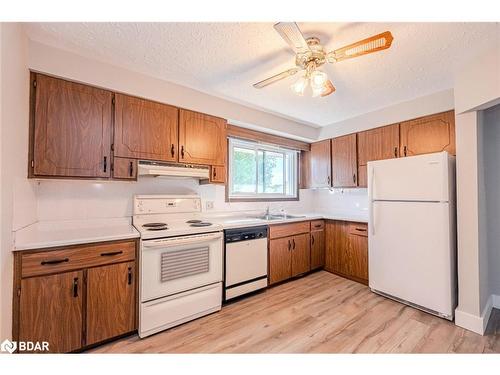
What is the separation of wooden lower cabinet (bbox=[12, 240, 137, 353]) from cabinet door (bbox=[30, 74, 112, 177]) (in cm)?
65

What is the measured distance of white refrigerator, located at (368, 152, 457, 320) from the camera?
2062mm

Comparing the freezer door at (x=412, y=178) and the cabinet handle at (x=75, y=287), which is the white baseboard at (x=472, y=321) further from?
the cabinet handle at (x=75, y=287)

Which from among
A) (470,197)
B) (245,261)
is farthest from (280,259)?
(470,197)

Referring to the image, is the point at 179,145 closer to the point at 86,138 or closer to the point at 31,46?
the point at 86,138

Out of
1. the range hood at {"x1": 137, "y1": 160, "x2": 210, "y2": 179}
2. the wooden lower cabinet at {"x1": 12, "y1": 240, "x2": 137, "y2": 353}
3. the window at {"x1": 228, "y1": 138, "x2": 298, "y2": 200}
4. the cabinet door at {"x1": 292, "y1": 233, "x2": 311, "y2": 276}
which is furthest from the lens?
the window at {"x1": 228, "y1": 138, "x2": 298, "y2": 200}

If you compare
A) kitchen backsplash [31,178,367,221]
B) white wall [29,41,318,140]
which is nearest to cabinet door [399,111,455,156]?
white wall [29,41,318,140]

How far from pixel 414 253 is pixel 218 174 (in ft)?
7.31

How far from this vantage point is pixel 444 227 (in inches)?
80.8

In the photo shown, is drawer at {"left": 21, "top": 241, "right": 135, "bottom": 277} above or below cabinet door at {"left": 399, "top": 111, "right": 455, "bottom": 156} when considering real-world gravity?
below

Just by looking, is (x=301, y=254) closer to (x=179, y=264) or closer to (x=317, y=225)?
(x=317, y=225)

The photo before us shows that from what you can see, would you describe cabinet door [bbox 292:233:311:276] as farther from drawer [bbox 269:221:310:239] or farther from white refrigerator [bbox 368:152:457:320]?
white refrigerator [bbox 368:152:457:320]

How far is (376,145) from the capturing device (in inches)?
118

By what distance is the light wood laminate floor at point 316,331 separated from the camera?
1.69m

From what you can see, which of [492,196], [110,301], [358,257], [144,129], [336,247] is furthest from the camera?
[336,247]
